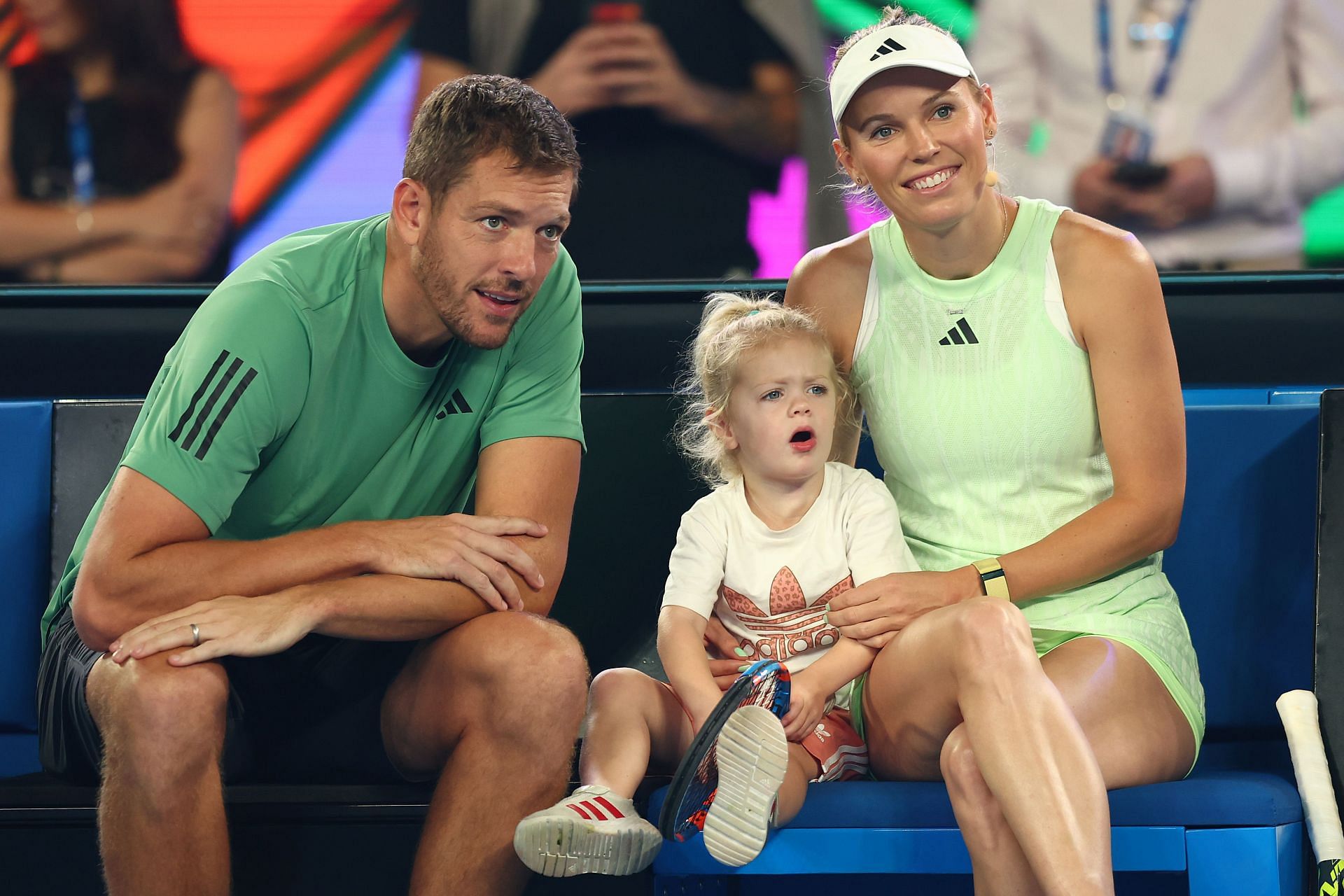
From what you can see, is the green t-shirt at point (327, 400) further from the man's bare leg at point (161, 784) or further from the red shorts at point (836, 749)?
the red shorts at point (836, 749)

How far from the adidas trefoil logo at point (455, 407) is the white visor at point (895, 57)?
2.18 feet

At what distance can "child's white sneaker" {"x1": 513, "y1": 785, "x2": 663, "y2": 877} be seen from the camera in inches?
58.3

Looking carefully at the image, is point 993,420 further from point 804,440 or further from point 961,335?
point 804,440

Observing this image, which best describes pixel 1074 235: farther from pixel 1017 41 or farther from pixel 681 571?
pixel 1017 41

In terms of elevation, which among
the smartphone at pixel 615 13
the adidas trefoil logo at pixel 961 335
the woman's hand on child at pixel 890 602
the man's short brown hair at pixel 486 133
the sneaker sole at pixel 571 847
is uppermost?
the smartphone at pixel 615 13

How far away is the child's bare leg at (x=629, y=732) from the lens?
1.64 m

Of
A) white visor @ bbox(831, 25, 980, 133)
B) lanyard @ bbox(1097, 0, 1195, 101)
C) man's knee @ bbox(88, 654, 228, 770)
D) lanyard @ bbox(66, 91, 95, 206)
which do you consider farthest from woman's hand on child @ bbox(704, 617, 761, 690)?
lanyard @ bbox(66, 91, 95, 206)

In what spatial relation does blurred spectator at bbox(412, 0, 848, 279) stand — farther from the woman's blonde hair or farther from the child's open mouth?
the child's open mouth

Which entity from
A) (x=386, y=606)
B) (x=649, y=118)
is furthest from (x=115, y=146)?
→ (x=386, y=606)

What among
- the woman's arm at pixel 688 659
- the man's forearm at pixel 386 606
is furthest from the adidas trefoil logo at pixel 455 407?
the woman's arm at pixel 688 659

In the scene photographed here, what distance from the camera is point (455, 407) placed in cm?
190

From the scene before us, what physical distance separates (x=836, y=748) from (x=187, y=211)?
186cm

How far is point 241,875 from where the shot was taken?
1886mm

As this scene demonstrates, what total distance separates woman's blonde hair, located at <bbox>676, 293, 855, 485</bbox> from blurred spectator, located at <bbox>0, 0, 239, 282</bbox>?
125 cm
